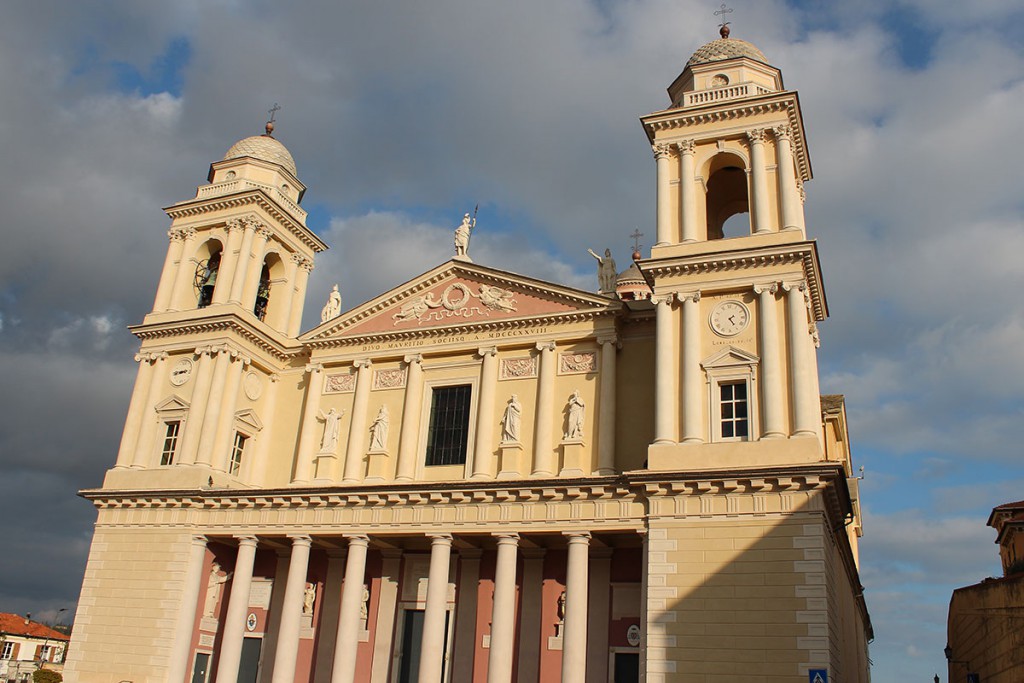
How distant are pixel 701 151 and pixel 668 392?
7269mm

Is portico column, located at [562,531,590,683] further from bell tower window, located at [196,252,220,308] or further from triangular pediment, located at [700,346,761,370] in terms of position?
bell tower window, located at [196,252,220,308]

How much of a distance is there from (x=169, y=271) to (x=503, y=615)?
1765cm

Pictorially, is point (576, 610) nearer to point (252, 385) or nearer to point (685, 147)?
point (685, 147)

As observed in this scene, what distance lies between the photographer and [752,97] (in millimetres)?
24688

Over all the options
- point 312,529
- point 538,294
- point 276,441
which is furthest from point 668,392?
point 276,441

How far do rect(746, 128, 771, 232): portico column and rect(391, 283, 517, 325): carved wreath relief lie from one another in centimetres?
746

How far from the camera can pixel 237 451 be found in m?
29.2

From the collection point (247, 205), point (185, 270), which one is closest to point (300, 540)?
point (185, 270)

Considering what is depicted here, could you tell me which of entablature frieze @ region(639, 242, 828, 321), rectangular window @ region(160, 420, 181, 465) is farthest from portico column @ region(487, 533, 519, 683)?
rectangular window @ region(160, 420, 181, 465)

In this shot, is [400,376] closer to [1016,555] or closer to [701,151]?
[701,151]

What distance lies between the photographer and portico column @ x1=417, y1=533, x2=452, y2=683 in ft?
74.2

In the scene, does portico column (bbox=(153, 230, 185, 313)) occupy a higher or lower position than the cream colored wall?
higher

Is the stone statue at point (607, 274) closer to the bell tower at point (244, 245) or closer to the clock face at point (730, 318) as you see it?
the clock face at point (730, 318)

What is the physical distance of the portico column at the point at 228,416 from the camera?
2808cm
